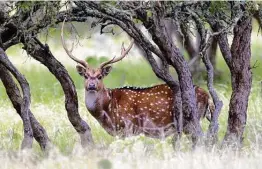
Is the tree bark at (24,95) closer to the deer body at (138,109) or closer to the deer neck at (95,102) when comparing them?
the deer body at (138,109)

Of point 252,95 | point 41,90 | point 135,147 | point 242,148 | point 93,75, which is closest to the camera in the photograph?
point 135,147

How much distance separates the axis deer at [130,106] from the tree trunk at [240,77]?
4.65ft

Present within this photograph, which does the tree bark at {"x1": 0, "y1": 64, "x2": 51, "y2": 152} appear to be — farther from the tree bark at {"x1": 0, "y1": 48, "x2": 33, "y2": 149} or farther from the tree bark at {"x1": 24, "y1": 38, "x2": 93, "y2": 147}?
the tree bark at {"x1": 0, "y1": 48, "x2": 33, "y2": 149}

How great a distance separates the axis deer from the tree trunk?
4.65 feet

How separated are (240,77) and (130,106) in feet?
6.98

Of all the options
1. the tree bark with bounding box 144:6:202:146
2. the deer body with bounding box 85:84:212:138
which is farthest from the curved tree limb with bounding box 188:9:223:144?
the deer body with bounding box 85:84:212:138

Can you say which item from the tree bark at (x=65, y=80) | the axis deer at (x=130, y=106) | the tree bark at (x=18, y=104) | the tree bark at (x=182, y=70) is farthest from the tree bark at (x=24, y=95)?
the axis deer at (x=130, y=106)

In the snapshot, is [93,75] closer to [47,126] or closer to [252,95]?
[47,126]

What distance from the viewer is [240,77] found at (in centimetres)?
1059

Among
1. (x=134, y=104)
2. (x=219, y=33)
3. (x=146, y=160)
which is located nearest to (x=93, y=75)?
(x=134, y=104)

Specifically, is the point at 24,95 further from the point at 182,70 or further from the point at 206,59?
the point at 206,59

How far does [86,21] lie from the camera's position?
11.0 meters

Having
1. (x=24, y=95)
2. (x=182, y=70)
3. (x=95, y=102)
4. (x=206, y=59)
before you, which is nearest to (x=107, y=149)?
(x=24, y=95)

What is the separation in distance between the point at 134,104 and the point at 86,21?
5.58 feet
